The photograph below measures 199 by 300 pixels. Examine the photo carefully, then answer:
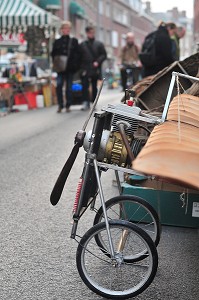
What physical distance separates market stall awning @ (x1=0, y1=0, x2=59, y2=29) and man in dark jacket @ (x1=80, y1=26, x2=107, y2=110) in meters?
2.40

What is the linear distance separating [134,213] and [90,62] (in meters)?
9.83

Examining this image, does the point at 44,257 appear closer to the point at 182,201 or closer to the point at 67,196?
the point at 182,201

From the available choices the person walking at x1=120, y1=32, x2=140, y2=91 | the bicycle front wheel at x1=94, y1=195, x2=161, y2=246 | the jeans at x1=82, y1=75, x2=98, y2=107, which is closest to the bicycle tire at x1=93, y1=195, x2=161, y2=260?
the bicycle front wheel at x1=94, y1=195, x2=161, y2=246

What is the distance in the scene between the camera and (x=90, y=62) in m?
13.6

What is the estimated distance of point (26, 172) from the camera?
6.93 meters

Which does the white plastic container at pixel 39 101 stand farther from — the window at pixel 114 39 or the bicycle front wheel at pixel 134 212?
the window at pixel 114 39

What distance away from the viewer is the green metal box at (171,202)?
4555 mm

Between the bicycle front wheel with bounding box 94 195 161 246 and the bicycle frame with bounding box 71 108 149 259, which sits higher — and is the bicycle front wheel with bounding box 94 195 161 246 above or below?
below

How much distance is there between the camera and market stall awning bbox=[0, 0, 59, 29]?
1579cm

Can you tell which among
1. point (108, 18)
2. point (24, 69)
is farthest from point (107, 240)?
point (108, 18)

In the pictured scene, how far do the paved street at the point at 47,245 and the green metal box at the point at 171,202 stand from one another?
0.27ft

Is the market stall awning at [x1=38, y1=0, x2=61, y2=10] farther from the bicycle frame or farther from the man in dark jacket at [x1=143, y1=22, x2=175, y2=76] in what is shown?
the bicycle frame

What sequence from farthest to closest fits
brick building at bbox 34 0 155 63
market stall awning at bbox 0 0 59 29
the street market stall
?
brick building at bbox 34 0 155 63, market stall awning at bbox 0 0 59 29, the street market stall

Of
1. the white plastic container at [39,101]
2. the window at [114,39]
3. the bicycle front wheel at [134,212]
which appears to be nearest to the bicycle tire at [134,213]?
the bicycle front wheel at [134,212]
